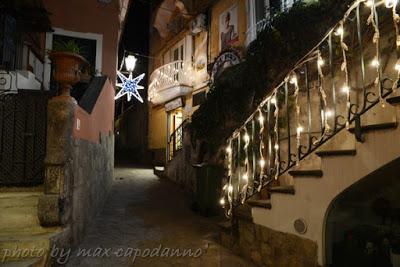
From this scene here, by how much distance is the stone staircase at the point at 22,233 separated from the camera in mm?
3516

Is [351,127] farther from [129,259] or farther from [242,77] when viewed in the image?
[242,77]

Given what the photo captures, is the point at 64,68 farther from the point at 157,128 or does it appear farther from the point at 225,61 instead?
the point at 157,128

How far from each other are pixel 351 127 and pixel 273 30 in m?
4.25

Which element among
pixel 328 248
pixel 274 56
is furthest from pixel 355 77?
pixel 328 248

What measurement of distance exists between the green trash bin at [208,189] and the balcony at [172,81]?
7.13 metres

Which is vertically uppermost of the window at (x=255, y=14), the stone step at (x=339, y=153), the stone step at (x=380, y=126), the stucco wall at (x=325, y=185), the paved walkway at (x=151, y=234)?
the window at (x=255, y=14)

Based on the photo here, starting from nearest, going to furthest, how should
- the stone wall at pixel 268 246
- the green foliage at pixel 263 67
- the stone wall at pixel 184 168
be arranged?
the stone wall at pixel 268 246, the green foliage at pixel 263 67, the stone wall at pixel 184 168

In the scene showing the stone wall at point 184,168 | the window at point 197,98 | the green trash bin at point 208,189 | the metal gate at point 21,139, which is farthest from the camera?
the window at point 197,98

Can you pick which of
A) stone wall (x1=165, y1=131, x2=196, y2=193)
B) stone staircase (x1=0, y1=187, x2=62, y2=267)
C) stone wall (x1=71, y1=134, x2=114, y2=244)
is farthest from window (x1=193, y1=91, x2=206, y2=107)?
stone staircase (x1=0, y1=187, x2=62, y2=267)

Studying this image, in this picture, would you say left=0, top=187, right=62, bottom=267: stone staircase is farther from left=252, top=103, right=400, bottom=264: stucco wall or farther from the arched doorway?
the arched doorway

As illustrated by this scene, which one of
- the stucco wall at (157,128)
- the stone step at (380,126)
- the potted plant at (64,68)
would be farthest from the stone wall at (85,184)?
the stucco wall at (157,128)

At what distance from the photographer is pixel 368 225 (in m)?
4.22

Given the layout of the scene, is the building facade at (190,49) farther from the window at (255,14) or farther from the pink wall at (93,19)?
the pink wall at (93,19)

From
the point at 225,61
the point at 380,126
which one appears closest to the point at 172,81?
the point at 225,61
